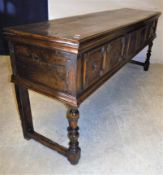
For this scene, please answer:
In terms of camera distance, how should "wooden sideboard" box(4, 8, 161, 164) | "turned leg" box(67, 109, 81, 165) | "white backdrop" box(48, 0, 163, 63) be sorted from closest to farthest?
1. "wooden sideboard" box(4, 8, 161, 164)
2. "turned leg" box(67, 109, 81, 165)
3. "white backdrop" box(48, 0, 163, 63)

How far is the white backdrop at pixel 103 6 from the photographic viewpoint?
296cm

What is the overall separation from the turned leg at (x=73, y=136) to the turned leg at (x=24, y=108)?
1.34 feet

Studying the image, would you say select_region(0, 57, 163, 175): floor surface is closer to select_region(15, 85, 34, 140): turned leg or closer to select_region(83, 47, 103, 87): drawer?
select_region(15, 85, 34, 140): turned leg

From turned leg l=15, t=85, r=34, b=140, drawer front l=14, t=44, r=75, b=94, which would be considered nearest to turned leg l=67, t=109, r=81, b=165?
drawer front l=14, t=44, r=75, b=94

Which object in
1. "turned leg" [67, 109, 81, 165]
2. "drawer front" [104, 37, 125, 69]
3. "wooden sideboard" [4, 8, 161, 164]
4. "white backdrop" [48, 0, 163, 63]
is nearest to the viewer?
"wooden sideboard" [4, 8, 161, 164]

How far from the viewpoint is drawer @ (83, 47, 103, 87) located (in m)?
1.11

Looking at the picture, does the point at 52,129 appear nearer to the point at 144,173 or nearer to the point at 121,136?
the point at 121,136

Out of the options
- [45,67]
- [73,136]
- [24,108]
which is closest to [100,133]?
[73,136]

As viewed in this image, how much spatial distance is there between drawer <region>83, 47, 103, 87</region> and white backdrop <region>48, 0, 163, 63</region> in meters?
2.11

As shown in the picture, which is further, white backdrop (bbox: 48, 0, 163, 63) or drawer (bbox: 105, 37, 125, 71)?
white backdrop (bbox: 48, 0, 163, 63)

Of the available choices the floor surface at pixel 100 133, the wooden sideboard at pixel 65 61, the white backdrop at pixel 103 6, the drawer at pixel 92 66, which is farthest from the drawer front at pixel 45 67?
the white backdrop at pixel 103 6

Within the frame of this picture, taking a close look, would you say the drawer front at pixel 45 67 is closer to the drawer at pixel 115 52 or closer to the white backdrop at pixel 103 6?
the drawer at pixel 115 52

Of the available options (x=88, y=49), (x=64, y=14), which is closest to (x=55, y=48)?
(x=88, y=49)

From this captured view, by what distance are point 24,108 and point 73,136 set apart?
0.45 meters
